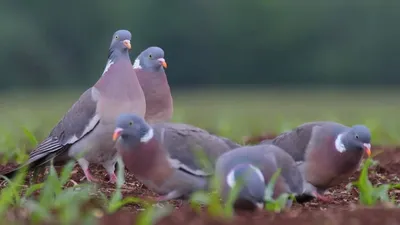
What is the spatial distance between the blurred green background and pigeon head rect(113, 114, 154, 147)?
73.0 feet

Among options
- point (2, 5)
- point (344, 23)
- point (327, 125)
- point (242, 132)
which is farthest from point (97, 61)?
point (327, 125)

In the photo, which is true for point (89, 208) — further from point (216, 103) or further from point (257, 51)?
point (257, 51)

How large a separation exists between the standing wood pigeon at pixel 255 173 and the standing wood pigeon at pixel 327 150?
1.28 feet

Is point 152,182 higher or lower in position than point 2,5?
higher

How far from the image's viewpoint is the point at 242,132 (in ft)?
34.1

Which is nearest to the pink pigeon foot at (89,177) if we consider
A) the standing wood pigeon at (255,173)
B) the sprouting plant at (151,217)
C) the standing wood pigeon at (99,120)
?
the standing wood pigeon at (99,120)

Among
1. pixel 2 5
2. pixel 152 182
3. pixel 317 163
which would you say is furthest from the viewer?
pixel 2 5

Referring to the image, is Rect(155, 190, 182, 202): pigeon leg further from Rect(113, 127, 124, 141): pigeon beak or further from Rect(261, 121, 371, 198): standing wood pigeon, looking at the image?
Rect(261, 121, 371, 198): standing wood pigeon

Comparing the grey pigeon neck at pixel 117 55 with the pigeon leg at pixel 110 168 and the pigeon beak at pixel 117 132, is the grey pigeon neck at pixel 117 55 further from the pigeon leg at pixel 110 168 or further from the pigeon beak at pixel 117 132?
the pigeon beak at pixel 117 132

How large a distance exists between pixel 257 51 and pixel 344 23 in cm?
284

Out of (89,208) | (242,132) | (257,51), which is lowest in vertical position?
(257,51)

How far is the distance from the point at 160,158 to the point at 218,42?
2856 cm

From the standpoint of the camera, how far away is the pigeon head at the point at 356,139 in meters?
6.32

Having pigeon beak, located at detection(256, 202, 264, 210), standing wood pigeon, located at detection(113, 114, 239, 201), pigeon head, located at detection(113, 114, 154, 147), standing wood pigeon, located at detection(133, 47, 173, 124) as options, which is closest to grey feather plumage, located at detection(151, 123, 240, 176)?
standing wood pigeon, located at detection(113, 114, 239, 201)
